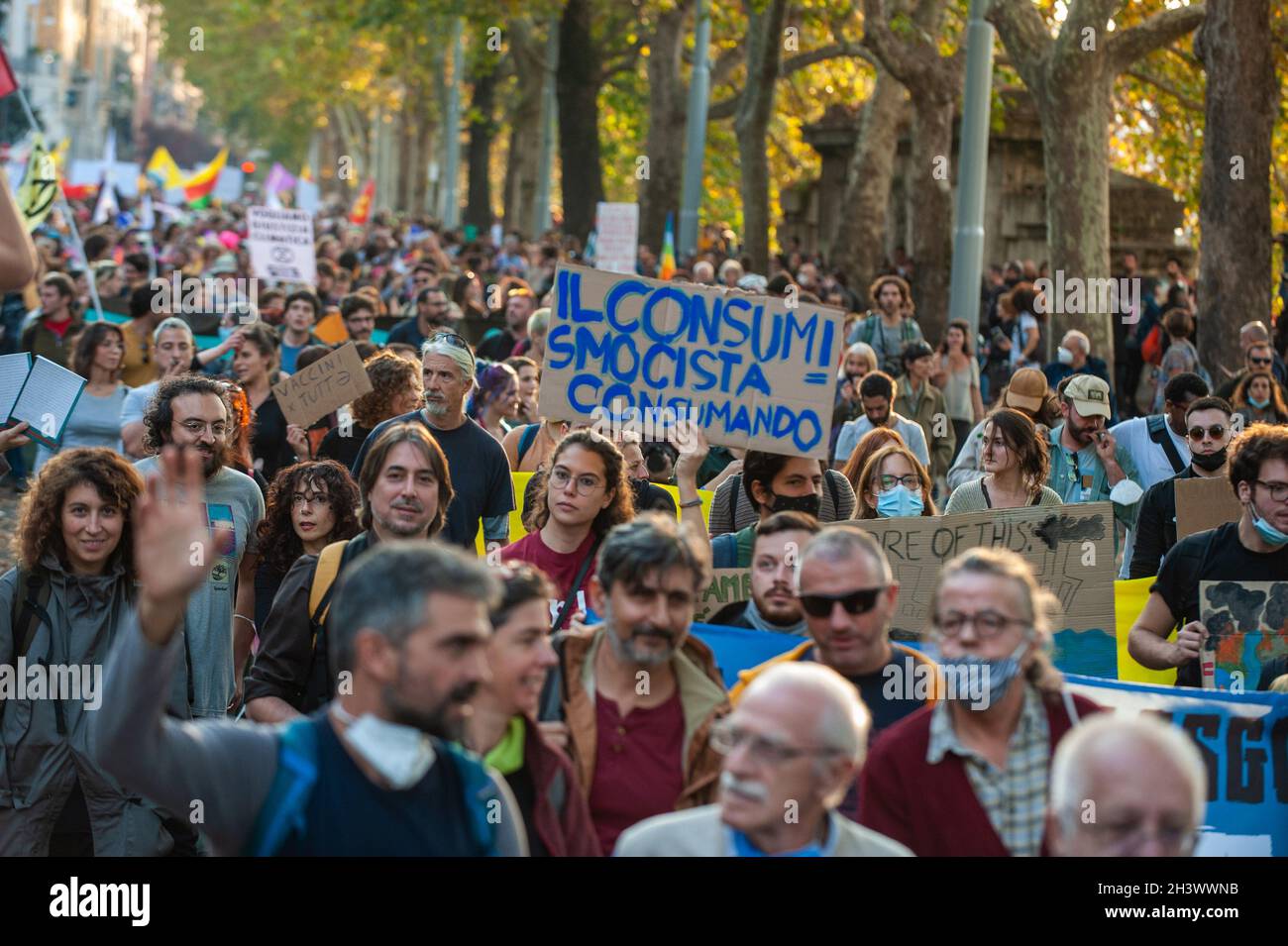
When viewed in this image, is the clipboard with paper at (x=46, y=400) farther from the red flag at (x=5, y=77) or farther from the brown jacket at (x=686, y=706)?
the brown jacket at (x=686, y=706)

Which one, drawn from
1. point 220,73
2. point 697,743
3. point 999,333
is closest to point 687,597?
point 697,743

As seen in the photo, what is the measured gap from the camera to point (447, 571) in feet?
12.1

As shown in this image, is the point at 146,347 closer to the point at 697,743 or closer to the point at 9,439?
the point at 9,439

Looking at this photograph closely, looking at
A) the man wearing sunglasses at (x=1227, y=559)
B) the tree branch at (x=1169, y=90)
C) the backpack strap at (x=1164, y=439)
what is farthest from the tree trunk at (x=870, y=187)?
the man wearing sunglasses at (x=1227, y=559)

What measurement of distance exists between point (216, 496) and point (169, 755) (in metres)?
4.04

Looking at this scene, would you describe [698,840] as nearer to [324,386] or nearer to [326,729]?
[326,729]

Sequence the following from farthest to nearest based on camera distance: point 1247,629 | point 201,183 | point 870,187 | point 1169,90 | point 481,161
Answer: point 481,161
point 201,183
point 870,187
point 1169,90
point 1247,629

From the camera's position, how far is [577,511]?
22.4 feet

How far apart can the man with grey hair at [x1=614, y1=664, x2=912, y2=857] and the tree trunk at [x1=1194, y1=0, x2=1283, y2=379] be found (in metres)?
12.2

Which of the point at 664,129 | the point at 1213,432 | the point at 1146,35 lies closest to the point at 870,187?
the point at 664,129

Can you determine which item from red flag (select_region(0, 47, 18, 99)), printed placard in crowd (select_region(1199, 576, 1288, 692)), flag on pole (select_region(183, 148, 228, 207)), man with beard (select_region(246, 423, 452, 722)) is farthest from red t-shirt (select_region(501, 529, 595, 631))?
flag on pole (select_region(183, 148, 228, 207))

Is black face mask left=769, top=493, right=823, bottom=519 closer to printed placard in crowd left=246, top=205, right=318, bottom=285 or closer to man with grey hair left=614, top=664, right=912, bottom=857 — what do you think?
man with grey hair left=614, top=664, right=912, bottom=857

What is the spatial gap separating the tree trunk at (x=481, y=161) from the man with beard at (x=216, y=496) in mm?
39656

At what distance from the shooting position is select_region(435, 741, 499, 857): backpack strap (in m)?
3.74
